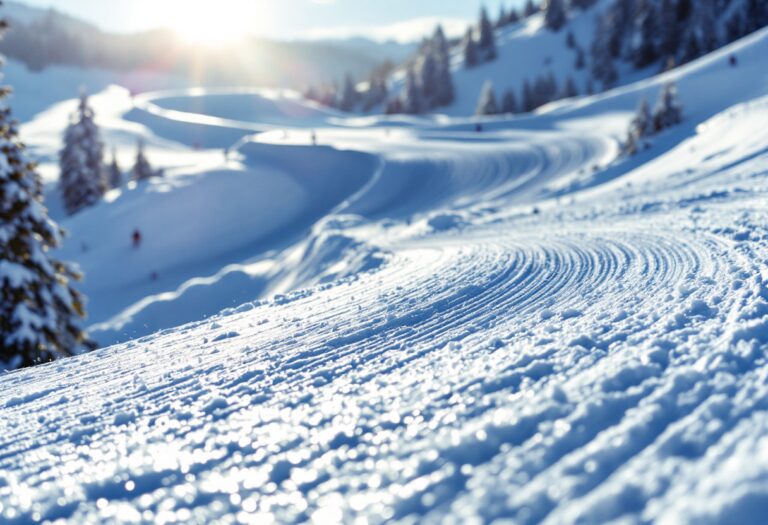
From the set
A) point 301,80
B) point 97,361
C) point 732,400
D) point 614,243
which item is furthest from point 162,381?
point 301,80

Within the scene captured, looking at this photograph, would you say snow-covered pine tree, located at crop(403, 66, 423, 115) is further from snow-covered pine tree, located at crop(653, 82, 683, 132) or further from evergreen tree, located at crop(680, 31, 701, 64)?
snow-covered pine tree, located at crop(653, 82, 683, 132)

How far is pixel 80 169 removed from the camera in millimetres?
35938

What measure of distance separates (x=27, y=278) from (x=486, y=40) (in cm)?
9198

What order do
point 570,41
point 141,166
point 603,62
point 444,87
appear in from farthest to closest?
point 570,41 < point 444,87 < point 603,62 < point 141,166

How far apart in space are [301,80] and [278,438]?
19384cm

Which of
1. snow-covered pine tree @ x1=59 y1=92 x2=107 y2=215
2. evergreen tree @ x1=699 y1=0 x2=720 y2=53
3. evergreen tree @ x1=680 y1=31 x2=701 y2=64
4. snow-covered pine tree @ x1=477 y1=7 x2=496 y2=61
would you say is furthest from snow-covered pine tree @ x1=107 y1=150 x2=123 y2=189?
snow-covered pine tree @ x1=477 y1=7 x2=496 y2=61

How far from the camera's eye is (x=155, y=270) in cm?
2197

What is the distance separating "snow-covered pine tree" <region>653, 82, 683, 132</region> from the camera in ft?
83.4

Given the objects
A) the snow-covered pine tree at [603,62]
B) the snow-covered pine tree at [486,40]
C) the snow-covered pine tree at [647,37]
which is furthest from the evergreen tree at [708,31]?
the snow-covered pine tree at [486,40]

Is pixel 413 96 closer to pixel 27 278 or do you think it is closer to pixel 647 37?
pixel 647 37

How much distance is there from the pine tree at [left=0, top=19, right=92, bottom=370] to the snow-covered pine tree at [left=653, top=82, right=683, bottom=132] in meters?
24.6

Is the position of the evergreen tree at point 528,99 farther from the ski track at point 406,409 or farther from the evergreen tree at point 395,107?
the ski track at point 406,409

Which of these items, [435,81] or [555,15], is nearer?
[435,81]

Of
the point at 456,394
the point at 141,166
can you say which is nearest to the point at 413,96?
the point at 141,166
